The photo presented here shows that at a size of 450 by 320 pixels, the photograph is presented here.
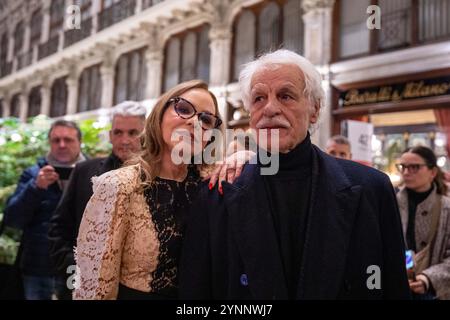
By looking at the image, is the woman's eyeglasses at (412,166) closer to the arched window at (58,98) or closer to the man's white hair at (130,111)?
the man's white hair at (130,111)

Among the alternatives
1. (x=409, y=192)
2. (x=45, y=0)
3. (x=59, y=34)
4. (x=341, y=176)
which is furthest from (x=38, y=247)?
(x=45, y=0)

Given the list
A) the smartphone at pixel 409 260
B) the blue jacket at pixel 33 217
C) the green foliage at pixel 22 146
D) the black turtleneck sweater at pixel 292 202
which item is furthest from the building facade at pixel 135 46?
the black turtleneck sweater at pixel 292 202

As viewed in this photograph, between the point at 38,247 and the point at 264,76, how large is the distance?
2551 mm

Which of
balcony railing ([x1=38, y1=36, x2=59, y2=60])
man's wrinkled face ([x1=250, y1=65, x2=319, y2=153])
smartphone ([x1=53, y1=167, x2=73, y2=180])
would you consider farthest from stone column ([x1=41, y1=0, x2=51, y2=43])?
man's wrinkled face ([x1=250, y1=65, x2=319, y2=153])

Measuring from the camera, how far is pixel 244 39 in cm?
1066

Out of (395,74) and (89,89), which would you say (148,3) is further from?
(395,74)

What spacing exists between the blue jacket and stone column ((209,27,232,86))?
7.78 m

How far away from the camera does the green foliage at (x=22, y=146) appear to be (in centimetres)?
485

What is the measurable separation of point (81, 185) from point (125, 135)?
1.35 ft

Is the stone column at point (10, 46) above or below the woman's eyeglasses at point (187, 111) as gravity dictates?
above

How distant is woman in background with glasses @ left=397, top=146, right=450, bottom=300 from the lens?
8.64 ft

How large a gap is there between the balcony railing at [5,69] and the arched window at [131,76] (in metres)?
9.04

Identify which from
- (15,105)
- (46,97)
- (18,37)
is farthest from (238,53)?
(15,105)

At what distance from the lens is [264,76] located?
61.9 inches
